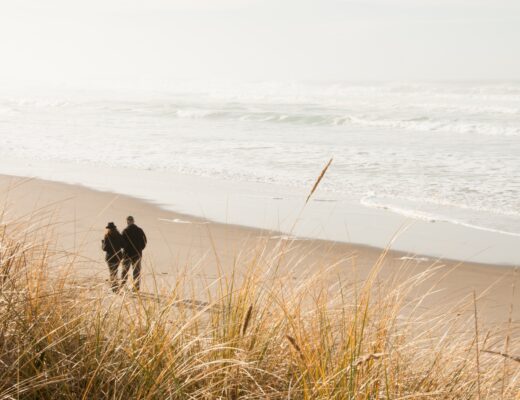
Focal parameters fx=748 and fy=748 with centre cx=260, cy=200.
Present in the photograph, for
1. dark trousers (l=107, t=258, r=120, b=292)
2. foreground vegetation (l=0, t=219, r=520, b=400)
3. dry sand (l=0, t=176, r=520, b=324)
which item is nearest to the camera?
foreground vegetation (l=0, t=219, r=520, b=400)

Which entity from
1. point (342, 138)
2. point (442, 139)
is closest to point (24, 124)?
point (342, 138)

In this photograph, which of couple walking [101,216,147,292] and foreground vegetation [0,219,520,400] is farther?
couple walking [101,216,147,292]

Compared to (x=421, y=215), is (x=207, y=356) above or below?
above

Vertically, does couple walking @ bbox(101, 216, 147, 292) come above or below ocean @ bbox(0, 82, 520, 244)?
below

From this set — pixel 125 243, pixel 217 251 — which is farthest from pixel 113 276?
pixel 217 251

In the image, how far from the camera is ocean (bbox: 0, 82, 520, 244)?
1633cm

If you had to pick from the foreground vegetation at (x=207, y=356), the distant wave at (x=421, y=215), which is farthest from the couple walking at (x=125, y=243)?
the distant wave at (x=421, y=215)

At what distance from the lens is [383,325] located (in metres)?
3.13

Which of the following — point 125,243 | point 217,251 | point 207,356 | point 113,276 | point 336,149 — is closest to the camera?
point 207,356

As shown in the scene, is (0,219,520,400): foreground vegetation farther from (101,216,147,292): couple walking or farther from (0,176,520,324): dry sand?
(101,216,147,292): couple walking

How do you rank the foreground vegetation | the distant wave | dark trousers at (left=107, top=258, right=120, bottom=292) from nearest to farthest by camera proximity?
the foreground vegetation, dark trousers at (left=107, top=258, right=120, bottom=292), the distant wave

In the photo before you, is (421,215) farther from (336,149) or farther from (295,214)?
(336,149)

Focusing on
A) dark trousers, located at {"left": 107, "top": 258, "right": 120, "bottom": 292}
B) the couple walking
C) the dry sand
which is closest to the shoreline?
the dry sand

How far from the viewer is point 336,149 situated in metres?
26.3
